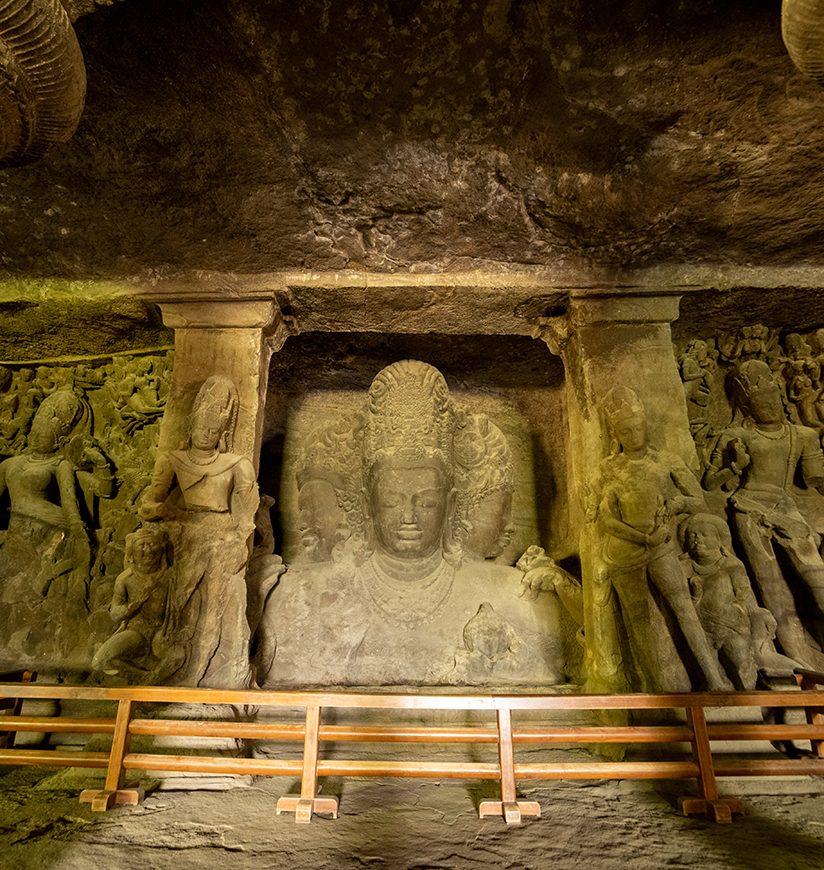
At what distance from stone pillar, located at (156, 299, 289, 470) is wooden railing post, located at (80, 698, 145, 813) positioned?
1673 millimetres

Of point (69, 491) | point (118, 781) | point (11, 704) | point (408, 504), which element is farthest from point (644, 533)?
point (69, 491)

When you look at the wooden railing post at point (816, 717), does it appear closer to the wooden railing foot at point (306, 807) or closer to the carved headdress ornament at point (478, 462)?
the carved headdress ornament at point (478, 462)

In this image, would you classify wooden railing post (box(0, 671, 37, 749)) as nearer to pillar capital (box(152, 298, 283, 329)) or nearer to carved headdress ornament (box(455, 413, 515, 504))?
pillar capital (box(152, 298, 283, 329))

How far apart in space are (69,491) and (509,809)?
12.5 feet

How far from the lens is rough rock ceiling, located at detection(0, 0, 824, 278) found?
2631mm

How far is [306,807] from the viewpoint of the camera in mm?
2238

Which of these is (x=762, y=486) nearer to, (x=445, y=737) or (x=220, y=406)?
(x=445, y=737)

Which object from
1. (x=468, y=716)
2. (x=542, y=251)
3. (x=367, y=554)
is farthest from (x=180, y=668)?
(x=542, y=251)

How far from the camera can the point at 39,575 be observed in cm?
402

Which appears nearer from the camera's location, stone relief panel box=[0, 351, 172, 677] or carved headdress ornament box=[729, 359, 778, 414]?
stone relief panel box=[0, 351, 172, 677]

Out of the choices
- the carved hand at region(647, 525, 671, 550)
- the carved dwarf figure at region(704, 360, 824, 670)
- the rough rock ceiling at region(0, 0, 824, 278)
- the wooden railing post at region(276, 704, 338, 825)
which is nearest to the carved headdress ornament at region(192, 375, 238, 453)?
the rough rock ceiling at region(0, 0, 824, 278)

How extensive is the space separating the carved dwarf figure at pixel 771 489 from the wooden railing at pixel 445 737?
139 cm

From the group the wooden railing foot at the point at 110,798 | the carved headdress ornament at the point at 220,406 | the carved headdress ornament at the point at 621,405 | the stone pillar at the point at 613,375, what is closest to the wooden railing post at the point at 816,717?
the stone pillar at the point at 613,375

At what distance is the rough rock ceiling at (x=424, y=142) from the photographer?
2.63m
